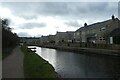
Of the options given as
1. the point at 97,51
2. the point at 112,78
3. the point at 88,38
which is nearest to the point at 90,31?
the point at 88,38

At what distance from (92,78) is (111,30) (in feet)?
174

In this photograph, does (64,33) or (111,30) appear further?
(64,33)

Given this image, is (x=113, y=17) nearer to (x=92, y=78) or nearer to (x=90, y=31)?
(x=90, y=31)

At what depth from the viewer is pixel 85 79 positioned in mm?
17391

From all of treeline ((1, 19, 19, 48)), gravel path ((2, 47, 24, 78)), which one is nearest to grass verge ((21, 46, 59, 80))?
gravel path ((2, 47, 24, 78))

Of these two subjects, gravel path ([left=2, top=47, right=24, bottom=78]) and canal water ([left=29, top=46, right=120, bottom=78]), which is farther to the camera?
canal water ([left=29, top=46, right=120, bottom=78])

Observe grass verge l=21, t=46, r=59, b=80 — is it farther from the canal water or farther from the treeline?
the treeline

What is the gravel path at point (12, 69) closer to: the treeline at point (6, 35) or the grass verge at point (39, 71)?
the grass verge at point (39, 71)

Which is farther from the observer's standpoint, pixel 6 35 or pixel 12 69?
pixel 6 35

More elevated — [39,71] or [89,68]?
[39,71]

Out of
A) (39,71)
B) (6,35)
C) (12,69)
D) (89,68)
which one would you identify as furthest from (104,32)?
(12,69)

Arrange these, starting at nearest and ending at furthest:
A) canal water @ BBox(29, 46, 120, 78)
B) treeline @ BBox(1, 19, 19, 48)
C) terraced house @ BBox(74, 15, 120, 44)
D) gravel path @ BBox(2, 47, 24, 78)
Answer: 1. gravel path @ BBox(2, 47, 24, 78)
2. canal water @ BBox(29, 46, 120, 78)
3. treeline @ BBox(1, 19, 19, 48)
4. terraced house @ BBox(74, 15, 120, 44)

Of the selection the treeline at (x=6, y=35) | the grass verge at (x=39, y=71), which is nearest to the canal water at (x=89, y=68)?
the grass verge at (x=39, y=71)

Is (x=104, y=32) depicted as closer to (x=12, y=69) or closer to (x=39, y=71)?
(x=39, y=71)
